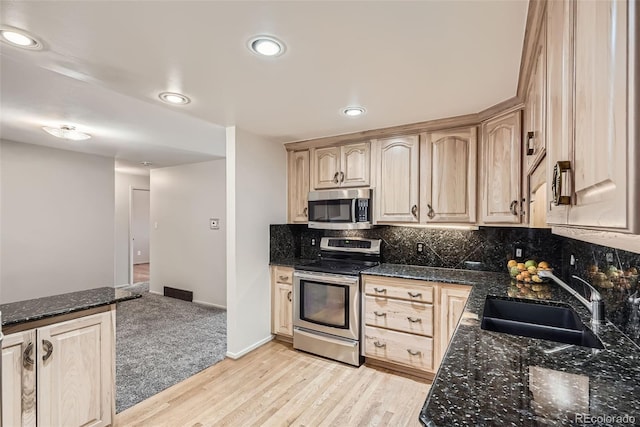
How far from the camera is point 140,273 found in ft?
24.7

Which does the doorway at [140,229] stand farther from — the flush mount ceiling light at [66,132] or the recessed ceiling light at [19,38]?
the recessed ceiling light at [19,38]

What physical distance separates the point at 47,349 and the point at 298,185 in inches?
102

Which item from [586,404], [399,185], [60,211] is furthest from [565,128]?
[60,211]

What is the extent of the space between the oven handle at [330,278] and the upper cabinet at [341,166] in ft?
3.20

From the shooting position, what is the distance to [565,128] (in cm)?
80

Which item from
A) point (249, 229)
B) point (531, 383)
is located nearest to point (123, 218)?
Result: point (249, 229)

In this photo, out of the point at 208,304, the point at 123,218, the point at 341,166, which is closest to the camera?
the point at 341,166

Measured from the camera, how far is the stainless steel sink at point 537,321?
1.49m

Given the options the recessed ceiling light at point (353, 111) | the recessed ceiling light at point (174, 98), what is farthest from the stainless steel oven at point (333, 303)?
the recessed ceiling light at point (174, 98)

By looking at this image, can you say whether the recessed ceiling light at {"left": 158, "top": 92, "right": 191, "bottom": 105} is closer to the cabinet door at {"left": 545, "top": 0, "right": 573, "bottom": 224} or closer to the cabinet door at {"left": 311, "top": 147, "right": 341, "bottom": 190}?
the cabinet door at {"left": 311, "top": 147, "right": 341, "bottom": 190}

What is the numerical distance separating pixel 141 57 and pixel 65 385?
1894mm

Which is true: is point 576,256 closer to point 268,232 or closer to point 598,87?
point 598,87

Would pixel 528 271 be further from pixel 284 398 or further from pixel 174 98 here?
pixel 174 98

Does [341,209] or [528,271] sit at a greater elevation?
[341,209]
